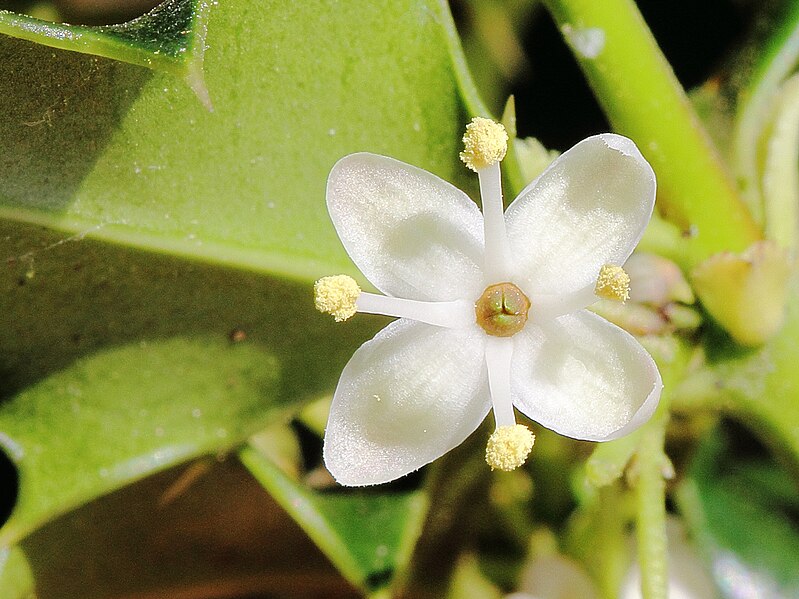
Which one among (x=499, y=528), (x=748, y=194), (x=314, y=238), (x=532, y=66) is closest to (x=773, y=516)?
(x=499, y=528)

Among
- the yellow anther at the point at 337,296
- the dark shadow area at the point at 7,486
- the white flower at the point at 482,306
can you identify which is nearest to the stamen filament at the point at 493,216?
the white flower at the point at 482,306

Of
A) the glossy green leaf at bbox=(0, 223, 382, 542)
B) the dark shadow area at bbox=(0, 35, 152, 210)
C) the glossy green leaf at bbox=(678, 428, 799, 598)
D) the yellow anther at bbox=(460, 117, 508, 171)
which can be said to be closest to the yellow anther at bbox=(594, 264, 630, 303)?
the yellow anther at bbox=(460, 117, 508, 171)

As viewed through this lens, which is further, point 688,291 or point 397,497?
point 397,497

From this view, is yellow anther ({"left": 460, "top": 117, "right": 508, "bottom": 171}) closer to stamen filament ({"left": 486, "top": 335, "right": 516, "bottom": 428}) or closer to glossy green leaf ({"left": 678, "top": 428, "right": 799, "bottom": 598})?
stamen filament ({"left": 486, "top": 335, "right": 516, "bottom": 428})

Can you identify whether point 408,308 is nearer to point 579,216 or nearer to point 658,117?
point 579,216

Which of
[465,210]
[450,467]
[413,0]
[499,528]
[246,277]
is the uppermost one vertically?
[413,0]

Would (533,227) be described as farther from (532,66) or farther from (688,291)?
(532,66)

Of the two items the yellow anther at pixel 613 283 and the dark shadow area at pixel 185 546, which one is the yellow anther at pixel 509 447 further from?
the dark shadow area at pixel 185 546
